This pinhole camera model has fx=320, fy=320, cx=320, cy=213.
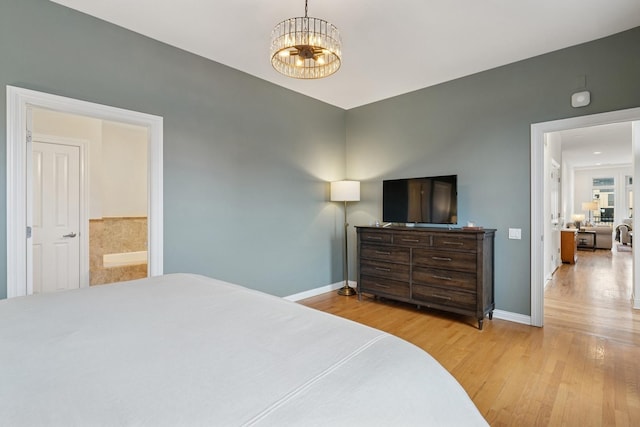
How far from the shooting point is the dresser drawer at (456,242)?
129 inches

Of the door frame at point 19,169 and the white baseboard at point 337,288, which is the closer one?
the door frame at point 19,169

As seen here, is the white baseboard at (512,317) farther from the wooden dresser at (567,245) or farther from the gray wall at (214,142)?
the wooden dresser at (567,245)

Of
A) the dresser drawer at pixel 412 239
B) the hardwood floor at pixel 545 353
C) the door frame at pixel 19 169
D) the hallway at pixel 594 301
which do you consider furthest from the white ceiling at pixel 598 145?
the door frame at pixel 19 169

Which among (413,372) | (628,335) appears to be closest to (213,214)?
(413,372)

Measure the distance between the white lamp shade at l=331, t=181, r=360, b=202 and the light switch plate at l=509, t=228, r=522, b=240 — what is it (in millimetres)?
1899

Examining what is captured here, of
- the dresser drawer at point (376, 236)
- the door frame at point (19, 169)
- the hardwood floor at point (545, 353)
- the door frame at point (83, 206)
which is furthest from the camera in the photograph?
the door frame at point (83, 206)

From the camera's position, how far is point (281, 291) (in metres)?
4.03

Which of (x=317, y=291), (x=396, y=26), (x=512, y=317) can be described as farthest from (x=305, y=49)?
(x=512, y=317)

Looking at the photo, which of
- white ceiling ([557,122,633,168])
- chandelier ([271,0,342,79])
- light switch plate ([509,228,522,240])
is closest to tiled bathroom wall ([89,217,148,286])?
chandelier ([271,0,342,79])

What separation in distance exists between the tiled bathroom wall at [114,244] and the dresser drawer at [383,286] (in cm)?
313

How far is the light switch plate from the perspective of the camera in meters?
3.39

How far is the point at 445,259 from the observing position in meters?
3.46

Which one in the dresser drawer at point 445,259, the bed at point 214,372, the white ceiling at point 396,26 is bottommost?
the dresser drawer at point 445,259

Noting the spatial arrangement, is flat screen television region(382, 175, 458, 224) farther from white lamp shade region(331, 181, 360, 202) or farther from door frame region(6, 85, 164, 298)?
door frame region(6, 85, 164, 298)
